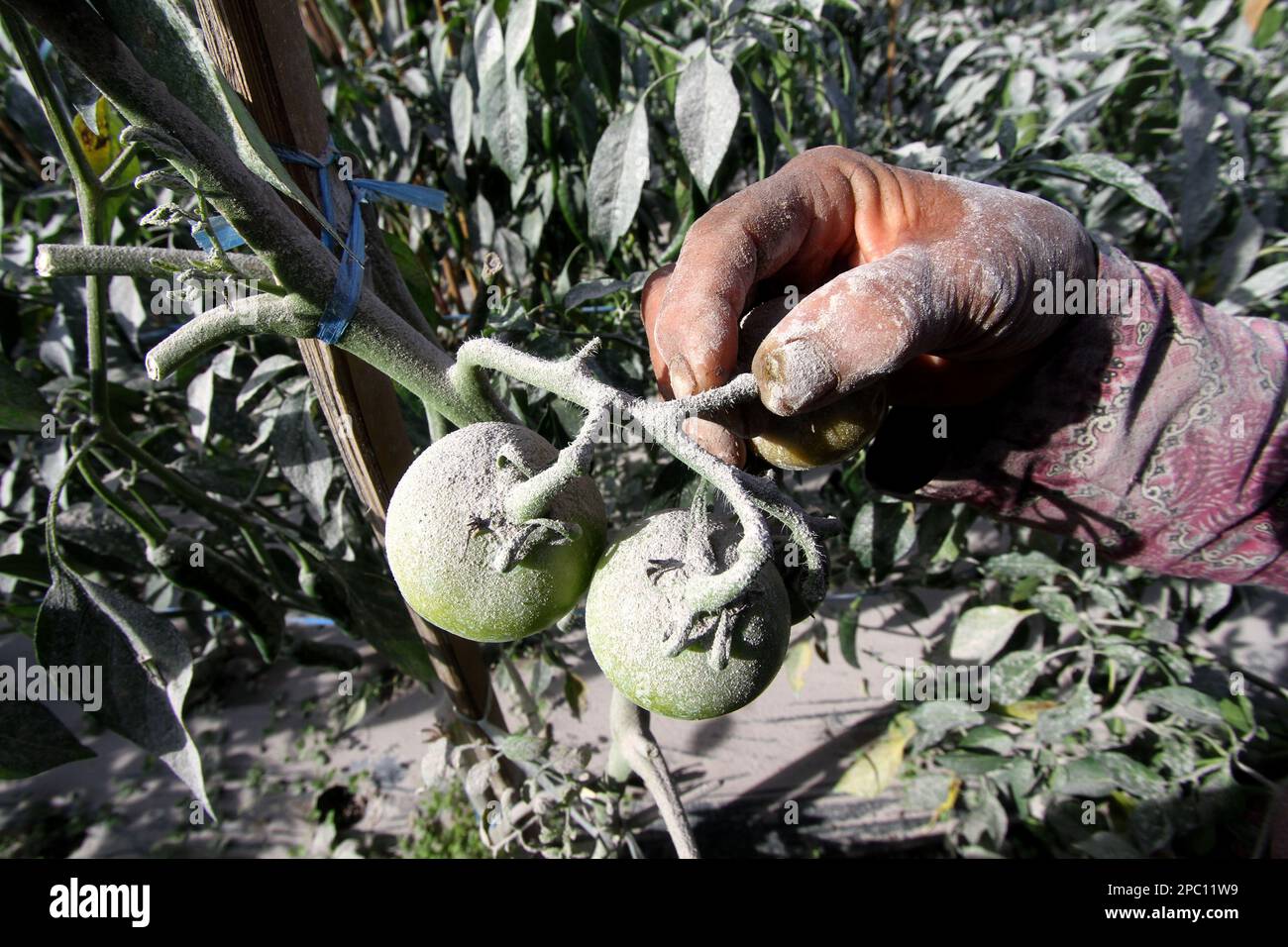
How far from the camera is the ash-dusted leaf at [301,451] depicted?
1.17 meters

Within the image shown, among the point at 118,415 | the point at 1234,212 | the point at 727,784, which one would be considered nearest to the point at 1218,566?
the point at 1234,212

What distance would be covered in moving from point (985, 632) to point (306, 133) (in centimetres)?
160

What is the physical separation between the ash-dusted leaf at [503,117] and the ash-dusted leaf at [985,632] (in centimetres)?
137

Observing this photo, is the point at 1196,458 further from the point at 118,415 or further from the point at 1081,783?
the point at 118,415

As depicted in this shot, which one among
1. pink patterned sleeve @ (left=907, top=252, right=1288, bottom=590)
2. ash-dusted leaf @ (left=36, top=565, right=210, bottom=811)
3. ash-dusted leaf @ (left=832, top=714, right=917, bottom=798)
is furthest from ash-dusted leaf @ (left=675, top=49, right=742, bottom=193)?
ash-dusted leaf @ (left=832, top=714, right=917, bottom=798)

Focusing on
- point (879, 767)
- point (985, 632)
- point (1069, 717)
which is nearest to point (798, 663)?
point (879, 767)

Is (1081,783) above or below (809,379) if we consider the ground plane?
below

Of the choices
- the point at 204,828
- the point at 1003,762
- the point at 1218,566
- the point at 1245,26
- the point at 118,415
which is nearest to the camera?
the point at 1218,566

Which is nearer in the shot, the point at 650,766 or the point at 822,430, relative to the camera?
the point at 822,430

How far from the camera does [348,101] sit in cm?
171

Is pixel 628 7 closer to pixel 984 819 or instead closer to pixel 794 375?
pixel 794 375

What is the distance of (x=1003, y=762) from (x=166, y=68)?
1890mm

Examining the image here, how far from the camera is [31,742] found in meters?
0.87

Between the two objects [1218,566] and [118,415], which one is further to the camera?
[118,415]
